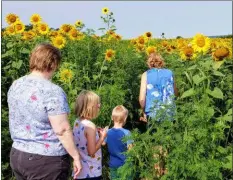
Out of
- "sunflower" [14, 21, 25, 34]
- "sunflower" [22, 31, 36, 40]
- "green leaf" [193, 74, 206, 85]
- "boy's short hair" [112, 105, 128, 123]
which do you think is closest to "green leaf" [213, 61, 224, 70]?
"green leaf" [193, 74, 206, 85]

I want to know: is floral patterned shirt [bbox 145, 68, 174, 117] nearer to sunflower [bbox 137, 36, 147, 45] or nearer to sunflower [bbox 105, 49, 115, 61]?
sunflower [bbox 105, 49, 115, 61]

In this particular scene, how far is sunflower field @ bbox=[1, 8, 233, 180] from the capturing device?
371cm

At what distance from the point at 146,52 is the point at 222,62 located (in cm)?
211

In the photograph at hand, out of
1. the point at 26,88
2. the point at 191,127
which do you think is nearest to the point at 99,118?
the point at 191,127

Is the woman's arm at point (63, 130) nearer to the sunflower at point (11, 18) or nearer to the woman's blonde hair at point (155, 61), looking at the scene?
the woman's blonde hair at point (155, 61)

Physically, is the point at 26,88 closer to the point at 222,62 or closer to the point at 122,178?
the point at 122,178

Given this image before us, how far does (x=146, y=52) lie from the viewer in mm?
6062

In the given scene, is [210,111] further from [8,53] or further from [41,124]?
[8,53]

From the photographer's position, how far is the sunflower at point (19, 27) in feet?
19.1

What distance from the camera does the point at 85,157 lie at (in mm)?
4102

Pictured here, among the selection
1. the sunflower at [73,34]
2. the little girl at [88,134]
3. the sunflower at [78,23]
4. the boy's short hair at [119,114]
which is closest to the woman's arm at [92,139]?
the little girl at [88,134]

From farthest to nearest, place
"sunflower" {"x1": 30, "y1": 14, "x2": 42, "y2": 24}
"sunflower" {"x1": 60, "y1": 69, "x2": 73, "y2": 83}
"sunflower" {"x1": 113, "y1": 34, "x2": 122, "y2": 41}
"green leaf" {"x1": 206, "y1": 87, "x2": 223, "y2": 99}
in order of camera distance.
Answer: "sunflower" {"x1": 113, "y1": 34, "x2": 122, "y2": 41}, "sunflower" {"x1": 30, "y1": 14, "x2": 42, "y2": 24}, "sunflower" {"x1": 60, "y1": 69, "x2": 73, "y2": 83}, "green leaf" {"x1": 206, "y1": 87, "x2": 223, "y2": 99}

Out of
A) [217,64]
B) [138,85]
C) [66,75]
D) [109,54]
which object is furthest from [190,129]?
[138,85]

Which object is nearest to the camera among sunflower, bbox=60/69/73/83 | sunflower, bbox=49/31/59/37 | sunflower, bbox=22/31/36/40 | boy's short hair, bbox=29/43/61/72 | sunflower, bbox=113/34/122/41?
boy's short hair, bbox=29/43/61/72
